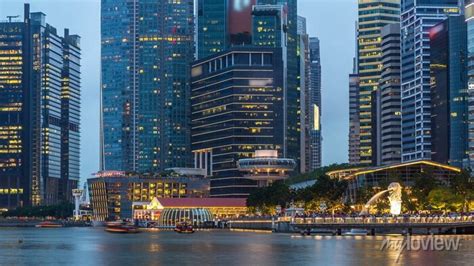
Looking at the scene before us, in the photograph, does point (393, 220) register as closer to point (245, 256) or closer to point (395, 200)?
point (395, 200)

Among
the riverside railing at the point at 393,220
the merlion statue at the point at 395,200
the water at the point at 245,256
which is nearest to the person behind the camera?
the water at the point at 245,256

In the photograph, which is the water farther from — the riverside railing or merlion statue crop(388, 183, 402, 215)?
merlion statue crop(388, 183, 402, 215)

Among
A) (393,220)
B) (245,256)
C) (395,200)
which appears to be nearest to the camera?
(245,256)

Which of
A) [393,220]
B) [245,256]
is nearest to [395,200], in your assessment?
[393,220]

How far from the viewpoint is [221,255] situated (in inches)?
4884

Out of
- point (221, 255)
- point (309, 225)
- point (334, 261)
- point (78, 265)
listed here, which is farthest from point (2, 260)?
point (309, 225)

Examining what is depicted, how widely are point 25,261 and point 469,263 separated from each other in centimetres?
4871

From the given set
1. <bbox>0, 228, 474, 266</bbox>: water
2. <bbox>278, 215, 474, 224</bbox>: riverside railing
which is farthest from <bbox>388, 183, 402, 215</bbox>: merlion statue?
<bbox>0, 228, 474, 266</bbox>: water

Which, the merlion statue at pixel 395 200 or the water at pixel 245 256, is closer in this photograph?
the water at pixel 245 256

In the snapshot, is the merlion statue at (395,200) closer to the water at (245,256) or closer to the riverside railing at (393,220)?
the riverside railing at (393,220)

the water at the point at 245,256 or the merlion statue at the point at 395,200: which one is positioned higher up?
the merlion statue at the point at 395,200

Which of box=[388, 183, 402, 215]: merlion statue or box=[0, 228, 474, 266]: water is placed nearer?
box=[0, 228, 474, 266]: water

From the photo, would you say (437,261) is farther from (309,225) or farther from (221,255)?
(309,225)

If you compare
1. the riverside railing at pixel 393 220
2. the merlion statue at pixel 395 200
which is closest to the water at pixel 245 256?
the riverside railing at pixel 393 220
